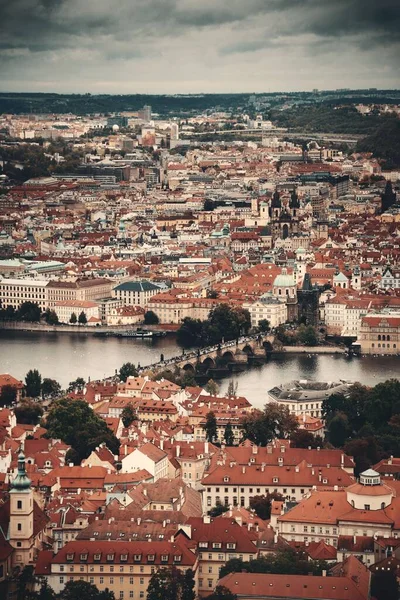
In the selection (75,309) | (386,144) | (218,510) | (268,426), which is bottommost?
(386,144)

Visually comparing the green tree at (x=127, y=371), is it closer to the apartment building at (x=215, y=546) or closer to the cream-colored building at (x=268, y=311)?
the cream-colored building at (x=268, y=311)

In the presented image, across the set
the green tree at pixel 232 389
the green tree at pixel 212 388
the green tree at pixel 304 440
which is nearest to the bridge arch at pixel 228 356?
the green tree at pixel 232 389

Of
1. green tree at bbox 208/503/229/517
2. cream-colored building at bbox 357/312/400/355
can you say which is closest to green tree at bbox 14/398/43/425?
green tree at bbox 208/503/229/517

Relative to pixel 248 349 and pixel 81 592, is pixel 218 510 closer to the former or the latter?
pixel 81 592

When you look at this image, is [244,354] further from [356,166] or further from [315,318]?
[356,166]

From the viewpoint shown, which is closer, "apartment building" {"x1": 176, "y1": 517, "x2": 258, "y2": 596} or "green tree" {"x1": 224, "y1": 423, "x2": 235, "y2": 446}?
"apartment building" {"x1": 176, "y1": 517, "x2": 258, "y2": 596}

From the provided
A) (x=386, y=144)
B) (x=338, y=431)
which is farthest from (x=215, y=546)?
(x=386, y=144)

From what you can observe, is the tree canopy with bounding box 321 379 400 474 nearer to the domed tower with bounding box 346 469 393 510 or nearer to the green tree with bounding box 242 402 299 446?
the green tree with bounding box 242 402 299 446
